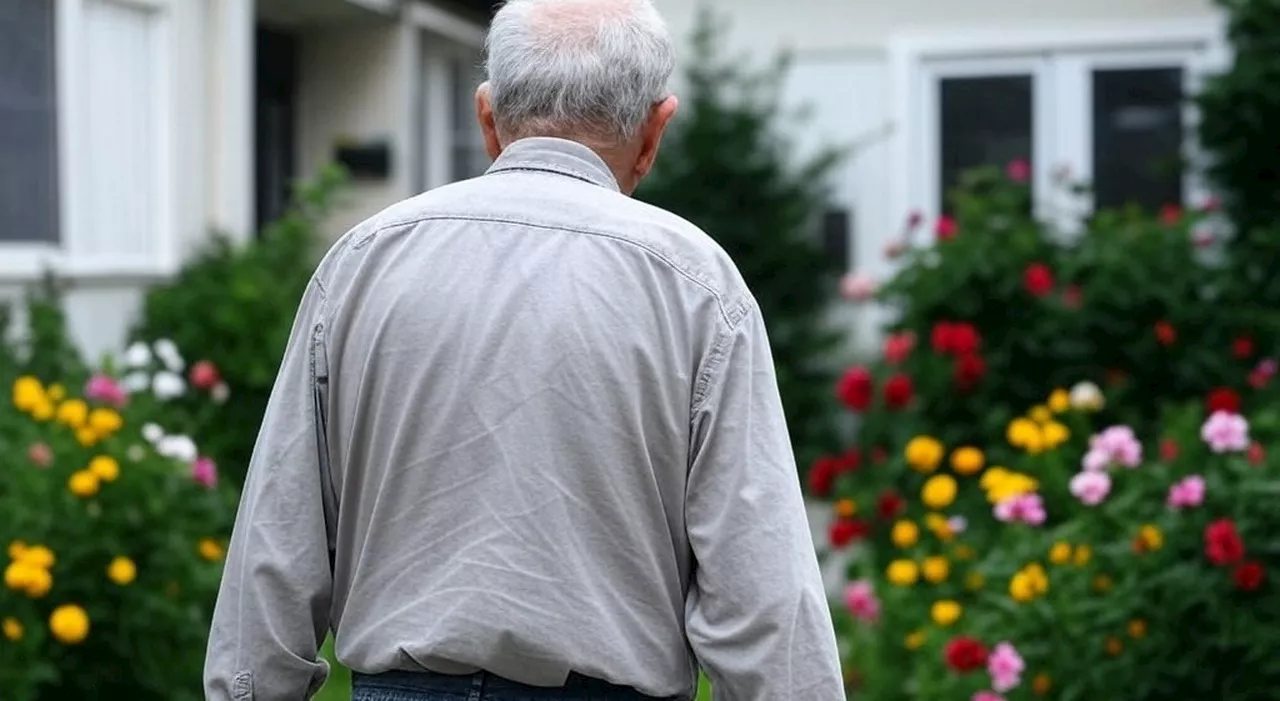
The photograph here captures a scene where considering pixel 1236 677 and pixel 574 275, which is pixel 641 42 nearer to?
pixel 574 275

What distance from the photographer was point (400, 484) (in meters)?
2.15

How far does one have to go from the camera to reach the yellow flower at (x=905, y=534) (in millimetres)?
6066

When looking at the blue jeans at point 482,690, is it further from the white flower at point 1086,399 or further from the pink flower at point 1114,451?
the white flower at point 1086,399

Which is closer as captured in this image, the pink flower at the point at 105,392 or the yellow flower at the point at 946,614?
the yellow flower at the point at 946,614

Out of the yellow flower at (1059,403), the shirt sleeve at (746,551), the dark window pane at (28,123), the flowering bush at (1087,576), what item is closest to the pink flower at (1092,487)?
the flowering bush at (1087,576)

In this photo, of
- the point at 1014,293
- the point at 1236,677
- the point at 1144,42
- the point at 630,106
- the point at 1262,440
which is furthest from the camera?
the point at 1144,42

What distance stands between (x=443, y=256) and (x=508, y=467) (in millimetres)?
260

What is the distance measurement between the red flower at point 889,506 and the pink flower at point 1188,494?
1.89 metres

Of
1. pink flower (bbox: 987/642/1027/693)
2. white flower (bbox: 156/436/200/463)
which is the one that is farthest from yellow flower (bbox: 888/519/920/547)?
white flower (bbox: 156/436/200/463)

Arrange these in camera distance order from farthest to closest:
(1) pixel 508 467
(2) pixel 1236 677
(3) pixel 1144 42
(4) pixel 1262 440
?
(3) pixel 1144 42, (4) pixel 1262 440, (2) pixel 1236 677, (1) pixel 508 467

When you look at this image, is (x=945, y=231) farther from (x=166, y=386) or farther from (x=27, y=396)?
(x=27, y=396)

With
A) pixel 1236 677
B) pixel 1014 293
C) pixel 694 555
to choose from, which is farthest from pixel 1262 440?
pixel 694 555

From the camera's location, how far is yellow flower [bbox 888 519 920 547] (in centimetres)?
607

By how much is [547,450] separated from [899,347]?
4988mm
